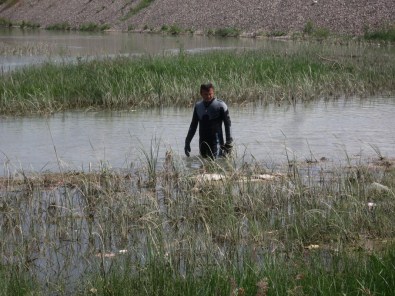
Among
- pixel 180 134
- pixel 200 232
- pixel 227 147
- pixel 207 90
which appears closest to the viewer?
pixel 200 232

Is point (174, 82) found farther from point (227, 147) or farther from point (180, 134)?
point (227, 147)

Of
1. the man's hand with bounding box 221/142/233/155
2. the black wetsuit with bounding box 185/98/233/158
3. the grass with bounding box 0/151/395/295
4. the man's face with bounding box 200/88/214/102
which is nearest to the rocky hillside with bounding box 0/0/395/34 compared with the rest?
the black wetsuit with bounding box 185/98/233/158

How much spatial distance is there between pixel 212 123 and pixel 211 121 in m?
0.03

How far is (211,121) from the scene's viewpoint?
1188cm

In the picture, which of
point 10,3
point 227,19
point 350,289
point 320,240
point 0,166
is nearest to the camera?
point 350,289

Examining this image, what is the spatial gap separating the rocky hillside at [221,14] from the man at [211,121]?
31710 mm

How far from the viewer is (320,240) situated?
8242 millimetres

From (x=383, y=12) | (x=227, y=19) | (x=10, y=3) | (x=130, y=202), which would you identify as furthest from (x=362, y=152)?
(x=10, y=3)

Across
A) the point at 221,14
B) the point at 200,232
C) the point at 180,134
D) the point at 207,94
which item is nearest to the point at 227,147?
the point at 207,94

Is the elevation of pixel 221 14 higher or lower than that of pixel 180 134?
higher

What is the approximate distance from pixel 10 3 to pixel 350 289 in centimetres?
8433

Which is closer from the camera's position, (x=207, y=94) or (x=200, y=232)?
(x=200, y=232)

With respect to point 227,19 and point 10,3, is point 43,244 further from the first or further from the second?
point 10,3

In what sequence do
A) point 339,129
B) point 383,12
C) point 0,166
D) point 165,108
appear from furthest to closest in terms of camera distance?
1. point 383,12
2. point 165,108
3. point 339,129
4. point 0,166
